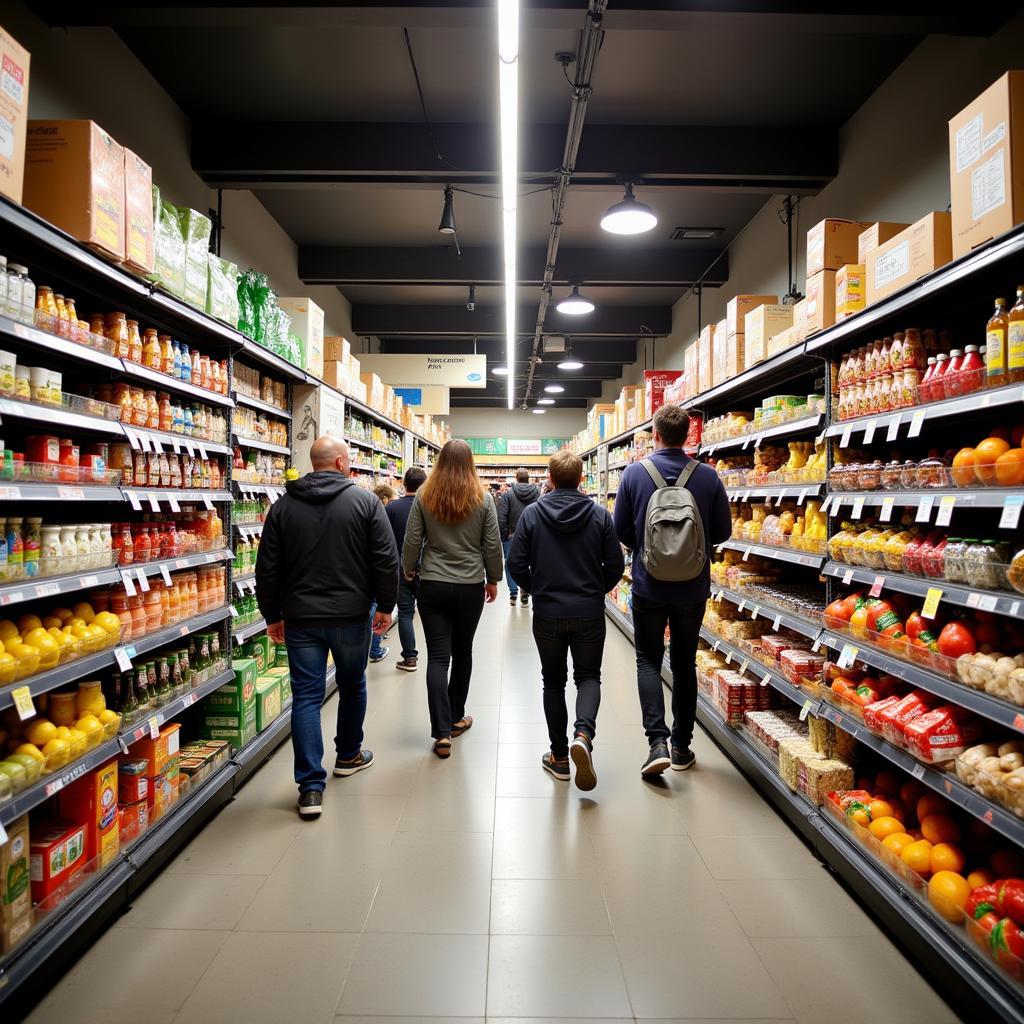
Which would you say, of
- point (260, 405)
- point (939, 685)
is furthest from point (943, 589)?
point (260, 405)

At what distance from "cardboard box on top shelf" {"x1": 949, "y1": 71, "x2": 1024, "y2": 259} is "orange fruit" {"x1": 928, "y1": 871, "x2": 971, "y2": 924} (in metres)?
2.06

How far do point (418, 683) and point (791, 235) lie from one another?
208 inches

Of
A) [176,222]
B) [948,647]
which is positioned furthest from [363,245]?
Result: [948,647]

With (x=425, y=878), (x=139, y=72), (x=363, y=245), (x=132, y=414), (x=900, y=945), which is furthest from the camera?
(x=363, y=245)

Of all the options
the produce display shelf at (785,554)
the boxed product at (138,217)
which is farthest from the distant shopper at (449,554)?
the boxed product at (138,217)

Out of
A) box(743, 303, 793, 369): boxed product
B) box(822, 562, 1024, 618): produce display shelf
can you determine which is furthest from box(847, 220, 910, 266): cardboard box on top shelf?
box(822, 562, 1024, 618): produce display shelf

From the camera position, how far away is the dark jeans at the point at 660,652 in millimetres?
3652

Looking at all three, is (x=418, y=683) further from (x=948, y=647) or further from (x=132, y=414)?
(x=948, y=647)

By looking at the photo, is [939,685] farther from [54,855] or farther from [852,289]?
[54,855]

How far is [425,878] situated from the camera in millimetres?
2715

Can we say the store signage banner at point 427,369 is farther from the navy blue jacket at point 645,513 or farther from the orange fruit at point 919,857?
the orange fruit at point 919,857

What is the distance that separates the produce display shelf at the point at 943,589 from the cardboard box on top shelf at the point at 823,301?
1171mm

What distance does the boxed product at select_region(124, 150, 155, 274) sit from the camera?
268 cm

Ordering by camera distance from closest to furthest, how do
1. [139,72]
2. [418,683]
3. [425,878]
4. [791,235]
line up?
[425,878], [139,72], [418,683], [791,235]
